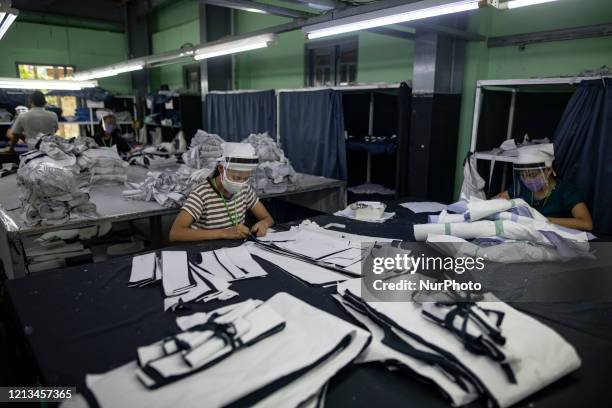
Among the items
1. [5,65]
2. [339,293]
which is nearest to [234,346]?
[339,293]

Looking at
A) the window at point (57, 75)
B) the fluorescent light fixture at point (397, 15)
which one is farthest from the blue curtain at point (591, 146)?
the window at point (57, 75)

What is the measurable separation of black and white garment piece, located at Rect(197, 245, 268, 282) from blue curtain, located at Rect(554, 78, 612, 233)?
269 cm

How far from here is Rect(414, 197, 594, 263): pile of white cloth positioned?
2.12 metres

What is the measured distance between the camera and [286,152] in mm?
5707

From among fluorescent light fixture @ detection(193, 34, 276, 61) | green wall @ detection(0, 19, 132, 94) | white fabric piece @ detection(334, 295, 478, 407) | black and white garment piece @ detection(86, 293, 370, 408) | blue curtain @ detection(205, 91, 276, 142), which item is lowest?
white fabric piece @ detection(334, 295, 478, 407)

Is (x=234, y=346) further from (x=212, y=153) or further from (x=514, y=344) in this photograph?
(x=212, y=153)

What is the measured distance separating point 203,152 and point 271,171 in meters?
0.84

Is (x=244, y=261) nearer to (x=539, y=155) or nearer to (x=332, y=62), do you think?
(x=539, y=155)

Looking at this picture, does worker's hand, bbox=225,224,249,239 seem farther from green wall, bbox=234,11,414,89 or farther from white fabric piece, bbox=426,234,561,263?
green wall, bbox=234,11,414,89

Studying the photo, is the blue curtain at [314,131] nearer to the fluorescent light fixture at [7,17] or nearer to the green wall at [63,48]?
the fluorescent light fixture at [7,17]

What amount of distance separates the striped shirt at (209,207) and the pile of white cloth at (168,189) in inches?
27.2

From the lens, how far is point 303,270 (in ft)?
6.44

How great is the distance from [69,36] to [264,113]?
22.2 ft

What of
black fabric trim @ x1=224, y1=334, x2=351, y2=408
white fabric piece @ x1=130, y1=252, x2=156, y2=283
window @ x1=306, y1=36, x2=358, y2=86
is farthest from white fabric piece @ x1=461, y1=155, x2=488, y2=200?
black fabric trim @ x1=224, y1=334, x2=351, y2=408
